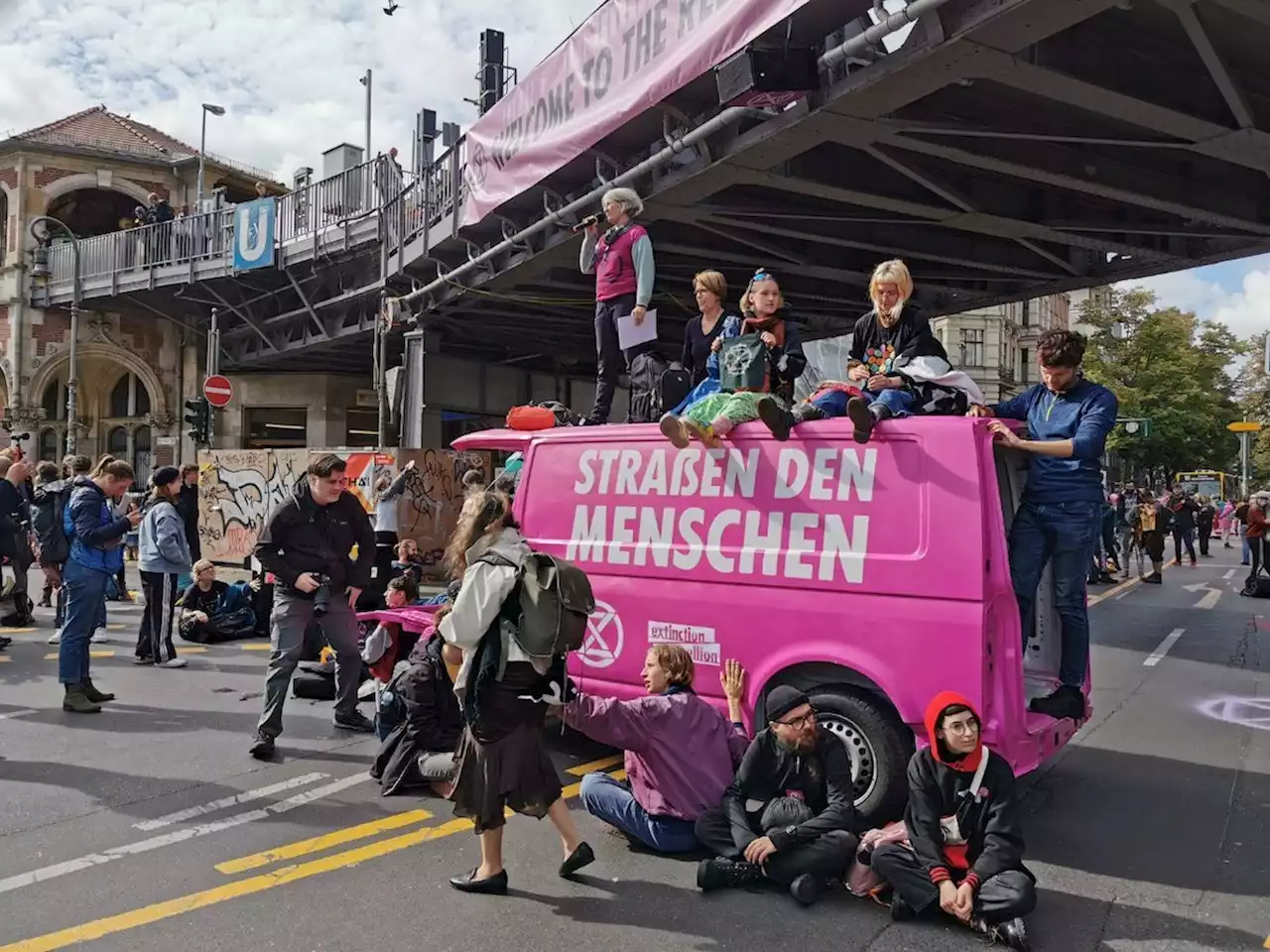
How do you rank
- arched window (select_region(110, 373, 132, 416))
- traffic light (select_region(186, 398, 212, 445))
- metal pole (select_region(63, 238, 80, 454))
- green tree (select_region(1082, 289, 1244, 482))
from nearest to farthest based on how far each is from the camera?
1. traffic light (select_region(186, 398, 212, 445))
2. metal pole (select_region(63, 238, 80, 454))
3. arched window (select_region(110, 373, 132, 416))
4. green tree (select_region(1082, 289, 1244, 482))

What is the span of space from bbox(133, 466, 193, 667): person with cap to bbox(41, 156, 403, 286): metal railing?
796 cm

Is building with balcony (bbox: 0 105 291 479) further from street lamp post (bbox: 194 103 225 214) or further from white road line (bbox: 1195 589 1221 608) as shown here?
white road line (bbox: 1195 589 1221 608)

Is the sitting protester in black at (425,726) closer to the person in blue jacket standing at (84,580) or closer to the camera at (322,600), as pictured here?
the camera at (322,600)

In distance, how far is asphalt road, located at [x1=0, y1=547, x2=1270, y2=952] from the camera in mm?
3672

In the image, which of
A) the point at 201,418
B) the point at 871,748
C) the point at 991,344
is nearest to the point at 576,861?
the point at 871,748

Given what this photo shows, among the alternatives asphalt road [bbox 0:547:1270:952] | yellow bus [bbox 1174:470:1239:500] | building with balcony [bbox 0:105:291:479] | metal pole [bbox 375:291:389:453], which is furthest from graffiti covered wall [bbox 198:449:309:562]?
yellow bus [bbox 1174:470:1239:500]

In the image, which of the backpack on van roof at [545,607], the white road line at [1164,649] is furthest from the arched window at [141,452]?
the backpack on van roof at [545,607]

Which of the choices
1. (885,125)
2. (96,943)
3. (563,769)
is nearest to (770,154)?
(885,125)

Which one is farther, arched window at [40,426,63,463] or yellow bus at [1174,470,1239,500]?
yellow bus at [1174,470,1239,500]

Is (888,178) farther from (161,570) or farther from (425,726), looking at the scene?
(161,570)

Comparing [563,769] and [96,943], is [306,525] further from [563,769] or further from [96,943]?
[96,943]

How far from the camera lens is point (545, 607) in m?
3.79

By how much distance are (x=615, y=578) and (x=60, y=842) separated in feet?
9.74

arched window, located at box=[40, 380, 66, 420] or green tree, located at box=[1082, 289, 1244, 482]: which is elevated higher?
green tree, located at box=[1082, 289, 1244, 482]
